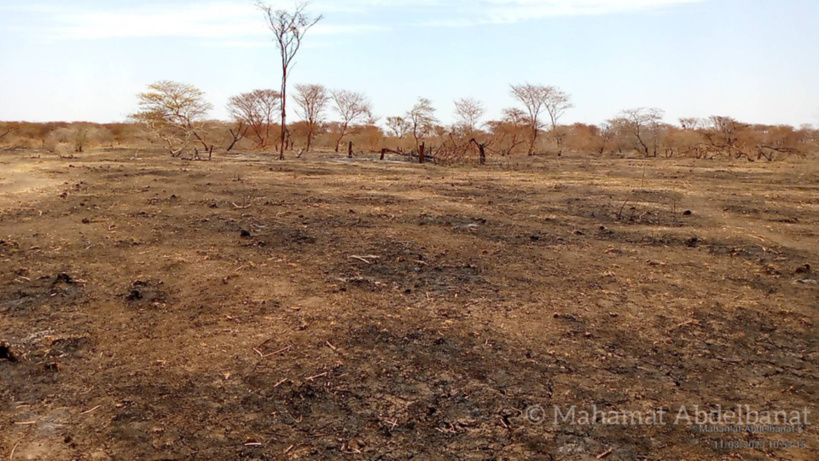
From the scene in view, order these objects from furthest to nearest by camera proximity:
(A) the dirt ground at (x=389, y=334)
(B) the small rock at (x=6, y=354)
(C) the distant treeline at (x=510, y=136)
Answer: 1. (C) the distant treeline at (x=510, y=136)
2. (B) the small rock at (x=6, y=354)
3. (A) the dirt ground at (x=389, y=334)

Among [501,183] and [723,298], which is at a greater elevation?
[501,183]

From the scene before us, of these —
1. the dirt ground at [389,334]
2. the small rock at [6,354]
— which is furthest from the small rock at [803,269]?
the small rock at [6,354]

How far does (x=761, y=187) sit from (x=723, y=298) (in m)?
9.74

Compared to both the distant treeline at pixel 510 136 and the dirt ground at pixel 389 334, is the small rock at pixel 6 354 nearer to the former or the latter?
the dirt ground at pixel 389 334

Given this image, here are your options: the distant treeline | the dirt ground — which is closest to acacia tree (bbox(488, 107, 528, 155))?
the distant treeline

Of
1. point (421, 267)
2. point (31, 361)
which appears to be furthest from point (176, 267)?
point (421, 267)

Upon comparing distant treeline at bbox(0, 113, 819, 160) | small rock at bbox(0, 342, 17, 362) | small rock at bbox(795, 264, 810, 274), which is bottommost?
small rock at bbox(0, 342, 17, 362)

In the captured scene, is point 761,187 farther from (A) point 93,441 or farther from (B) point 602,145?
(B) point 602,145

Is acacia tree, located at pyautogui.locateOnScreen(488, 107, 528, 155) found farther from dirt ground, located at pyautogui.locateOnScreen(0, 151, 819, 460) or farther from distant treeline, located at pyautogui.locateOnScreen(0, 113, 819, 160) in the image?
dirt ground, located at pyautogui.locateOnScreen(0, 151, 819, 460)

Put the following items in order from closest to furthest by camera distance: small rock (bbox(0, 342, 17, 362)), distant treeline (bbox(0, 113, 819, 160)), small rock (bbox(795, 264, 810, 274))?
small rock (bbox(0, 342, 17, 362)), small rock (bbox(795, 264, 810, 274)), distant treeline (bbox(0, 113, 819, 160))

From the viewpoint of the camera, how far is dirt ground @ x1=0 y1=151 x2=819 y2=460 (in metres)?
2.24

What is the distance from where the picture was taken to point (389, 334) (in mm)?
3244

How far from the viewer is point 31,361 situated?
2842mm

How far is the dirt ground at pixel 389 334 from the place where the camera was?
2.24m
